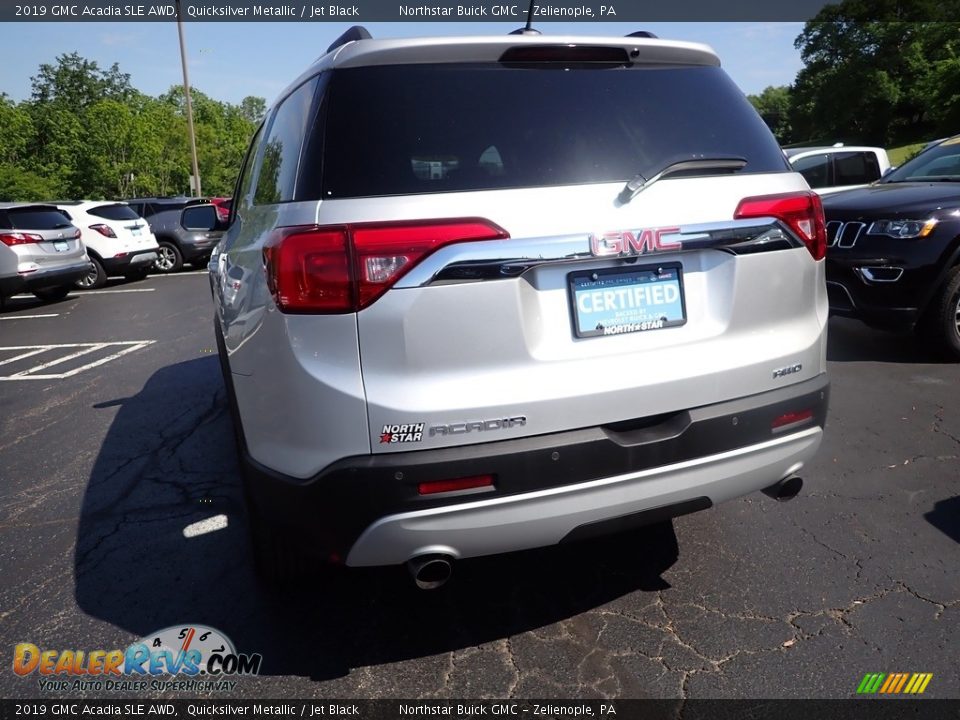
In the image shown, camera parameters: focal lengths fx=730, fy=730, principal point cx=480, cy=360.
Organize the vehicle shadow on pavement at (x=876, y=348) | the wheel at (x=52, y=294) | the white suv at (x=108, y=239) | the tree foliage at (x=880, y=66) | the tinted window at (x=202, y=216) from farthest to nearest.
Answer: the tree foliage at (x=880, y=66) → the white suv at (x=108, y=239) → the wheel at (x=52, y=294) → the vehicle shadow on pavement at (x=876, y=348) → the tinted window at (x=202, y=216)

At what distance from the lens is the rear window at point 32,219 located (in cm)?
1130

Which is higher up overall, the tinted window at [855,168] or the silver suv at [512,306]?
the tinted window at [855,168]

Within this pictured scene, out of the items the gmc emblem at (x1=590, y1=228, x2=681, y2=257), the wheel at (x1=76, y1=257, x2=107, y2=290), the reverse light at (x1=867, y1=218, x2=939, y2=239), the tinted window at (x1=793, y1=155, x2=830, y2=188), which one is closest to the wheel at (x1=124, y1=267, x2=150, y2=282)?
the wheel at (x1=76, y1=257, x2=107, y2=290)

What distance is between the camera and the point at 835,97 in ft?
205

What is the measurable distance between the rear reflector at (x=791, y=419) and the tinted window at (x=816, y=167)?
8642 mm

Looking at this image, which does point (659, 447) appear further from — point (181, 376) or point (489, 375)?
point (181, 376)

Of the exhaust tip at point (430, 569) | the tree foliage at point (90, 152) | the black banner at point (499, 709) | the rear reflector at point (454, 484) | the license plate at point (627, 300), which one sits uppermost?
the tree foliage at point (90, 152)

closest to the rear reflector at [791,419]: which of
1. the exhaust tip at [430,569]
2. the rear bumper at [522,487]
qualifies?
the rear bumper at [522,487]

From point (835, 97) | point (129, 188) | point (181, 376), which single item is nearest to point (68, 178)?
point (129, 188)

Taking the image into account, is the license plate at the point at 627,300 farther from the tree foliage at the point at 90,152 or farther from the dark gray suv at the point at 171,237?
the tree foliage at the point at 90,152

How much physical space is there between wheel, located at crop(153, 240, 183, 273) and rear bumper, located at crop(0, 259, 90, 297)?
3989 mm

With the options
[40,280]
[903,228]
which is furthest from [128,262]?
[903,228]

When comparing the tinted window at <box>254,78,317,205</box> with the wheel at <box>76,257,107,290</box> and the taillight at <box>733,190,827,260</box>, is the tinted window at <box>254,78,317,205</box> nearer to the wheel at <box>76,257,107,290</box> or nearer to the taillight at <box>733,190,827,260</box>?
the taillight at <box>733,190,827,260</box>

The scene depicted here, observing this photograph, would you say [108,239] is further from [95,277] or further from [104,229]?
[95,277]
